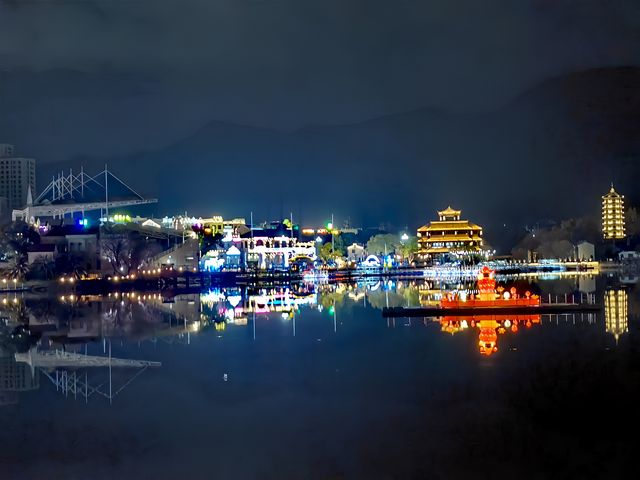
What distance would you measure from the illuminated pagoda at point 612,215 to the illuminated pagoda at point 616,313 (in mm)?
34148

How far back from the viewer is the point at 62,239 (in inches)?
1428

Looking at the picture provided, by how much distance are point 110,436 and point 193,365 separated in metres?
3.35

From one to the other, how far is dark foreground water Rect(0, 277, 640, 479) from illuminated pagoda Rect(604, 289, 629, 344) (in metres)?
0.09

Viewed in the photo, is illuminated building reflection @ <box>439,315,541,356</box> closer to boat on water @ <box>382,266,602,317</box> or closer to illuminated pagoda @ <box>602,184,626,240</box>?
boat on water @ <box>382,266,602,317</box>

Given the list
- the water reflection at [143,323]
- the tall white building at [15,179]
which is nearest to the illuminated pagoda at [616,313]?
the water reflection at [143,323]

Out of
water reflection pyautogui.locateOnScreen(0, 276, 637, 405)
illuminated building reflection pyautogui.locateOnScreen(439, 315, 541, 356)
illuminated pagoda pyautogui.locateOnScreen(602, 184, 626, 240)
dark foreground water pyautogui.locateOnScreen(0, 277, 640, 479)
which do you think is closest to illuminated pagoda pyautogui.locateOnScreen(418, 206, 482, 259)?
illuminated pagoda pyautogui.locateOnScreen(602, 184, 626, 240)

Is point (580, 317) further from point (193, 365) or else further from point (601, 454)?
point (601, 454)

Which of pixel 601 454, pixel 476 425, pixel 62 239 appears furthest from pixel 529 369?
pixel 62 239

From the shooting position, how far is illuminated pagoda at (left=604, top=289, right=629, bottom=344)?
1178 cm

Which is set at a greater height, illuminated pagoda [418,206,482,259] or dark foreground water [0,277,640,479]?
illuminated pagoda [418,206,482,259]

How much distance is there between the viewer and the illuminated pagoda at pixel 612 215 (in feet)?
173

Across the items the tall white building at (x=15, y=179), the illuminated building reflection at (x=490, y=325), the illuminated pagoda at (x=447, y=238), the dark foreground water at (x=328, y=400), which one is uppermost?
the tall white building at (x=15, y=179)

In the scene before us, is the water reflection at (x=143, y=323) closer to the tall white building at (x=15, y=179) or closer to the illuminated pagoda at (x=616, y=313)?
the illuminated pagoda at (x=616, y=313)

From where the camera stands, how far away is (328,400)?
7504mm
